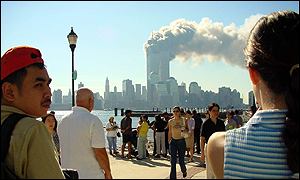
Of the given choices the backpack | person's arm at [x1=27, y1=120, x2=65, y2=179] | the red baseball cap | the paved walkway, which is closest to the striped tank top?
person's arm at [x1=27, y1=120, x2=65, y2=179]

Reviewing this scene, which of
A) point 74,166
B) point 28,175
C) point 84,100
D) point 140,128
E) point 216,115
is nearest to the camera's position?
point 28,175

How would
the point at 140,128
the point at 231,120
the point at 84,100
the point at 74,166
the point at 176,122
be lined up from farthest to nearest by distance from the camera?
the point at 140,128 < the point at 231,120 < the point at 176,122 < the point at 84,100 < the point at 74,166

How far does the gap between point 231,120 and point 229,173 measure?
1172 cm

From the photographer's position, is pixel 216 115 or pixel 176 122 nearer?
pixel 216 115

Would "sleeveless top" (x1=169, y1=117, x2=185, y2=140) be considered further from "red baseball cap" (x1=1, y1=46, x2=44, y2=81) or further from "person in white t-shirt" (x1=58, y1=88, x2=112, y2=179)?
"red baseball cap" (x1=1, y1=46, x2=44, y2=81)

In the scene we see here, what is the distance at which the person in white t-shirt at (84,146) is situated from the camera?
170 inches

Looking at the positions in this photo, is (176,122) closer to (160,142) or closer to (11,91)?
(160,142)

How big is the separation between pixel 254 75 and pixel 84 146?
3041 millimetres

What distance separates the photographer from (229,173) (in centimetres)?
160

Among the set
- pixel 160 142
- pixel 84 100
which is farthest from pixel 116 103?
pixel 84 100

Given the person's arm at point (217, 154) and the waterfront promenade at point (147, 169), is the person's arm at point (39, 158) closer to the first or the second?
the person's arm at point (217, 154)

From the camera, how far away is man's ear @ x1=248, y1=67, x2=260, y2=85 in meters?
1.64

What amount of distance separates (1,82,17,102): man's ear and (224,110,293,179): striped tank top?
0.96 meters

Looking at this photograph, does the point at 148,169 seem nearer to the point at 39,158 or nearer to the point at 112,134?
the point at 112,134
